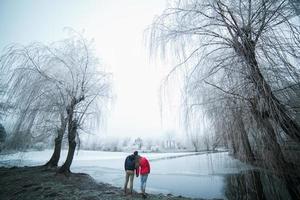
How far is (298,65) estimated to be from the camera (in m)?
2.14

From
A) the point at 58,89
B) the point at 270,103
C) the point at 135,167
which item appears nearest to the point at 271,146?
the point at 270,103

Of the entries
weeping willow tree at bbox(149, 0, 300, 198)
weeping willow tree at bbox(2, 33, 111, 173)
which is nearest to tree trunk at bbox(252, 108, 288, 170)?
weeping willow tree at bbox(149, 0, 300, 198)

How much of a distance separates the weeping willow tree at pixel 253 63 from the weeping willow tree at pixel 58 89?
526 cm

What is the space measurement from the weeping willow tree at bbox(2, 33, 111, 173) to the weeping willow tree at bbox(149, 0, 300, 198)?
17.2 ft

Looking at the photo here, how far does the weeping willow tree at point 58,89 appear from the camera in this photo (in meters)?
5.48

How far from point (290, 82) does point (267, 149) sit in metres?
1.03

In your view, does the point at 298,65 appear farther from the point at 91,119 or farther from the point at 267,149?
the point at 91,119

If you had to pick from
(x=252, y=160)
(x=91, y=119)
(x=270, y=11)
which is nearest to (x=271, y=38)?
(x=270, y=11)

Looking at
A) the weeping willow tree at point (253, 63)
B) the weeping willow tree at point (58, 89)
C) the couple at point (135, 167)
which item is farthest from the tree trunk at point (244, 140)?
the weeping willow tree at point (58, 89)

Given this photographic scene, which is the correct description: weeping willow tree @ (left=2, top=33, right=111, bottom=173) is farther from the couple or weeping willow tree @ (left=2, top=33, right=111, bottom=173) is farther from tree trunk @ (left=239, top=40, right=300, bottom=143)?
tree trunk @ (left=239, top=40, right=300, bottom=143)

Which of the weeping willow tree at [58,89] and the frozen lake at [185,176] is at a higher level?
the weeping willow tree at [58,89]

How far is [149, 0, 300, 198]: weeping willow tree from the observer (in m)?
2.11

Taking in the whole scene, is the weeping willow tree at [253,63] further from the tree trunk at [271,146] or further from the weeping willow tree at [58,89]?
the weeping willow tree at [58,89]

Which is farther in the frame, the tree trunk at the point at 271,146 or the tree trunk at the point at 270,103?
the tree trunk at the point at 271,146
